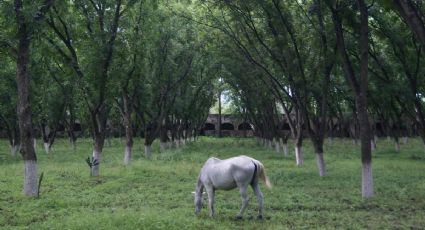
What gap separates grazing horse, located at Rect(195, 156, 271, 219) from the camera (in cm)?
Answer: 994

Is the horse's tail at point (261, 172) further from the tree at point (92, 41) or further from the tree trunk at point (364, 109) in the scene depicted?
the tree at point (92, 41)

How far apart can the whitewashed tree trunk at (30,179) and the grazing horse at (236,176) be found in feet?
17.7

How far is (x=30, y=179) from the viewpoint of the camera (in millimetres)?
13305

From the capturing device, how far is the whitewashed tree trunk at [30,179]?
13266 mm

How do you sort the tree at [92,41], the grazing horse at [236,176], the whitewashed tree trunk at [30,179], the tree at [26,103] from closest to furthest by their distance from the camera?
1. the grazing horse at [236,176]
2. the tree at [26,103]
3. the whitewashed tree trunk at [30,179]
4. the tree at [92,41]

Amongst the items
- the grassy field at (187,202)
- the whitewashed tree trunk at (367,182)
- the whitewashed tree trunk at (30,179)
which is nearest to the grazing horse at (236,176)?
the grassy field at (187,202)

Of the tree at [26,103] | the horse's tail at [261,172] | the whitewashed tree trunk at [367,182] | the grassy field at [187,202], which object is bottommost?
the grassy field at [187,202]

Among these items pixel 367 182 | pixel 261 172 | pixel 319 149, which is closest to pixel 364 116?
pixel 367 182

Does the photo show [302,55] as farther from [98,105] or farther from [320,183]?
[98,105]

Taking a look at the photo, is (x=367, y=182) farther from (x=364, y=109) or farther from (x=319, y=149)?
(x=319, y=149)

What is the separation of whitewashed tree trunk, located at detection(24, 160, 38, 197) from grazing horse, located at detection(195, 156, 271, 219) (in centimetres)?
541

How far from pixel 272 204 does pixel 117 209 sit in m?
3.87

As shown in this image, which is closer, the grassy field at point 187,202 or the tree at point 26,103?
the grassy field at point 187,202

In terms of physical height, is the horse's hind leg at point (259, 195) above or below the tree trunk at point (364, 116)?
below
